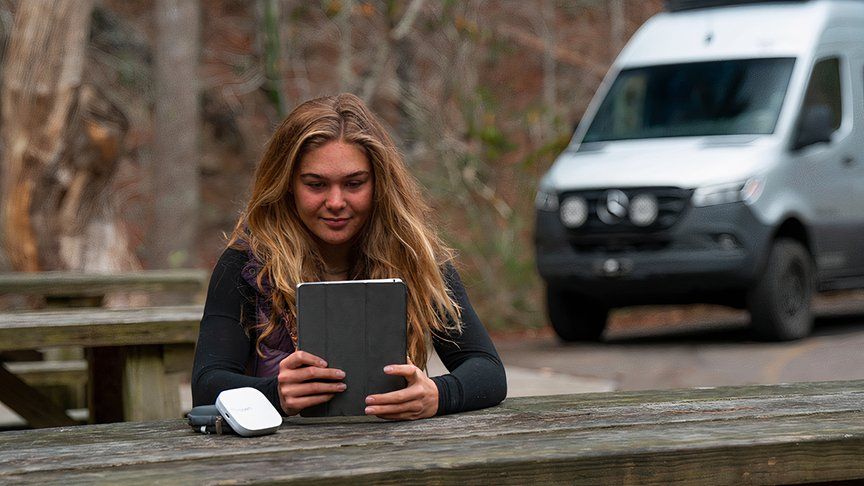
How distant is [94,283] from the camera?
6684 millimetres

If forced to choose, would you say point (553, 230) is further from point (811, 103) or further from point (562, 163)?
point (811, 103)

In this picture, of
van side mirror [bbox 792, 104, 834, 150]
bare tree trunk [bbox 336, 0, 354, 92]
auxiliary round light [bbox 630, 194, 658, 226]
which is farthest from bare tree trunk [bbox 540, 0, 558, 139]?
auxiliary round light [bbox 630, 194, 658, 226]

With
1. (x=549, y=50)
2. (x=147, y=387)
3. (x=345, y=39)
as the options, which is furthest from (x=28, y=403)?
(x=549, y=50)

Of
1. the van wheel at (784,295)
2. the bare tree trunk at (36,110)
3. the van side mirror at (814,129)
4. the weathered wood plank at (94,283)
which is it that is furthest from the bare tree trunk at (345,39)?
the weathered wood plank at (94,283)

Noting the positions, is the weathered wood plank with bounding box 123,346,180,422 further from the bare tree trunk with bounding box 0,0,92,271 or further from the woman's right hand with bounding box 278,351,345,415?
the bare tree trunk with bounding box 0,0,92,271

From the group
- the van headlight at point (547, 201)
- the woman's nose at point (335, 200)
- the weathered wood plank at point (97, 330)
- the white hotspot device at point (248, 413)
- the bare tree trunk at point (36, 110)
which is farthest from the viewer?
the van headlight at point (547, 201)

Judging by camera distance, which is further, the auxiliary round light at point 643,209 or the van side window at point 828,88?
the van side window at point 828,88

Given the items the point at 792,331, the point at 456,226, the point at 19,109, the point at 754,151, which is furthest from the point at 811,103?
the point at 19,109

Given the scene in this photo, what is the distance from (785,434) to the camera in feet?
9.25

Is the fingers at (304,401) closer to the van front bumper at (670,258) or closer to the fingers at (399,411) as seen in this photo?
the fingers at (399,411)

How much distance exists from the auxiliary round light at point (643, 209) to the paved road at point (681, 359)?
94 cm

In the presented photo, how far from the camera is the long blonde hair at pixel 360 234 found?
11.8 ft

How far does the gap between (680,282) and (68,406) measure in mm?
5226

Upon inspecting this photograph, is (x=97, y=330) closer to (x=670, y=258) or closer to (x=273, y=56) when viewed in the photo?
(x=670, y=258)
